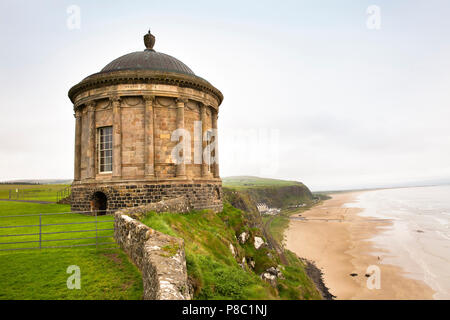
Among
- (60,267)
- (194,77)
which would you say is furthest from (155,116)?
(60,267)

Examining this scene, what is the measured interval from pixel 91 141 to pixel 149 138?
176 inches

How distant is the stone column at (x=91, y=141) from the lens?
60.1 feet

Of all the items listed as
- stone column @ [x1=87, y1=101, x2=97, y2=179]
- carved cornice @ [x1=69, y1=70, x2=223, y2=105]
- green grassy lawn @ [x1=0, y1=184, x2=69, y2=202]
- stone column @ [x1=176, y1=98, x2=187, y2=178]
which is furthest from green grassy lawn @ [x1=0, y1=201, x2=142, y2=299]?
green grassy lawn @ [x1=0, y1=184, x2=69, y2=202]

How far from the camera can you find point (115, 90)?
17.8 meters

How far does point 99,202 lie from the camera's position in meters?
18.5

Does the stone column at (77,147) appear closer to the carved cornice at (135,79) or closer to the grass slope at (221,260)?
the carved cornice at (135,79)

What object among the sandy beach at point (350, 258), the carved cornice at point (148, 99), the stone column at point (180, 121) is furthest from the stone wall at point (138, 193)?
the sandy beach at point (350, 258)

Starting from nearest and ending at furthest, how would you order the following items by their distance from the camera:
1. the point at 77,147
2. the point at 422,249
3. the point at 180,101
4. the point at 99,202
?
the point at 99,202 → the point at 180,101 → the point at 77,147 → the point at 422,249

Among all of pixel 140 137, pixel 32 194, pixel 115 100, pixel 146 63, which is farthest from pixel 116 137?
pixel 32 194

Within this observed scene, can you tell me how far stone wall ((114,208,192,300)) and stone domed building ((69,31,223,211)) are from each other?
9.02 m

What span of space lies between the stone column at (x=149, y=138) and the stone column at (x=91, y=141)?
4.00 metres

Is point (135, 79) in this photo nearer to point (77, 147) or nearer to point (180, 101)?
point (180, 101)
